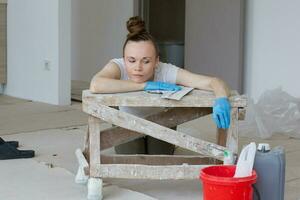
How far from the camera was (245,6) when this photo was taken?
5547mm

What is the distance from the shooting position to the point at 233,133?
2557mm

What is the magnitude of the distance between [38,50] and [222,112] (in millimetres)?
3880

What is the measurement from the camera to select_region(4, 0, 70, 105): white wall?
5691mm

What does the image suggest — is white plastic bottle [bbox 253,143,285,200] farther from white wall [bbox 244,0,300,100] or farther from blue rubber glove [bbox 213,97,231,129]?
white wall [bbox 244,0,300,100]

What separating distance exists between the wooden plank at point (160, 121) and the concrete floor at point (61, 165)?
215 millimetres

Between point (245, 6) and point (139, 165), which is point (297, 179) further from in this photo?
point (245, 6)

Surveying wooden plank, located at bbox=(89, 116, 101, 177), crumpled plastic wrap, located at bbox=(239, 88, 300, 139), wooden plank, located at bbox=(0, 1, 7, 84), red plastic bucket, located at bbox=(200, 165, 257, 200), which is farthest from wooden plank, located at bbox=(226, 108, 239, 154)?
wooden plank, located at bbox=(0, 1, 7, 84)

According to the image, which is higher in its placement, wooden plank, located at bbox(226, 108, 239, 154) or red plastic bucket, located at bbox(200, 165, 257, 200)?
wooden plank, located at bbox(226, 108, 239, 154)

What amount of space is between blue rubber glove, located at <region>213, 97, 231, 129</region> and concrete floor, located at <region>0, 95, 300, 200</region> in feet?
1.36

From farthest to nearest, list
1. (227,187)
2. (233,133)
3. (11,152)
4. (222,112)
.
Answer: (11,152) → (233,133) → (222,112) → (227,187)

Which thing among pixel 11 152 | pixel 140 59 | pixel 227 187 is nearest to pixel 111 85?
pixel 140 59

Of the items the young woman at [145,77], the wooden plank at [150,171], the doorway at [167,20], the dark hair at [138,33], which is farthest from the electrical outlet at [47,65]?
the wooden plank at [150,171]

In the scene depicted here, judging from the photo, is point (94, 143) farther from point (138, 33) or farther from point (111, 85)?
point (138, 33)

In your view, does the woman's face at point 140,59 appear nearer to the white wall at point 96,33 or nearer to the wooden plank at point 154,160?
the wooden plank at point 154,160
